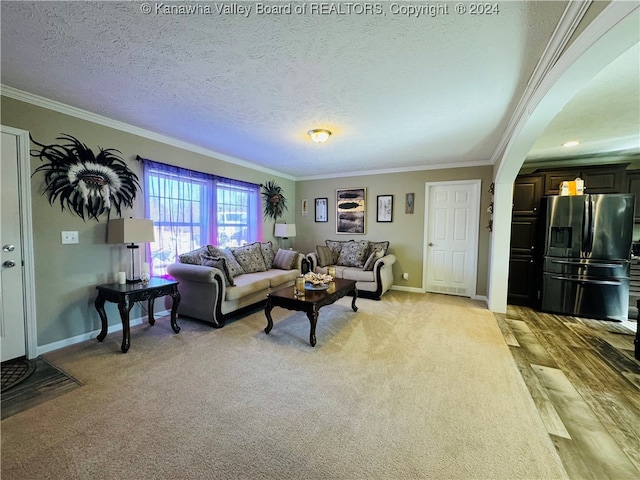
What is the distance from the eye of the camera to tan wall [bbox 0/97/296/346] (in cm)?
252

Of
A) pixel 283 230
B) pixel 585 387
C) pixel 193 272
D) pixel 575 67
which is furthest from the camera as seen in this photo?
pixel 283 230

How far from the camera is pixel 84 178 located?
2.80 meters

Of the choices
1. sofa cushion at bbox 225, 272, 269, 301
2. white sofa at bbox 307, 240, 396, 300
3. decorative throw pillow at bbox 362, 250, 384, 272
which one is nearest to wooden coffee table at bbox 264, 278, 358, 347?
sofa cushion at bbox 225, 272, 269, 301

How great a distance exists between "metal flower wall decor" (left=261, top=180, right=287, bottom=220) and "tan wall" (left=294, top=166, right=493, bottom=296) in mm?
930

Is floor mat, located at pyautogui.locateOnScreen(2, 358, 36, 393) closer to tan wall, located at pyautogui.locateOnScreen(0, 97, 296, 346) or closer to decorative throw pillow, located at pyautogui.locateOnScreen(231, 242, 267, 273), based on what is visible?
tan wall, located at pyautogui.locateOnScreen(0, 97, 296, 346)

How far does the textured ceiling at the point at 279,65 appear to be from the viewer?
150cm

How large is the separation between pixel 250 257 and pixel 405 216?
3.03m

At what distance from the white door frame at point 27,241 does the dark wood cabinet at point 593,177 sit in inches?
253

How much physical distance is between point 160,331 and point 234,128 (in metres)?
2.53

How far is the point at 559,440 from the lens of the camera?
1.59 meters

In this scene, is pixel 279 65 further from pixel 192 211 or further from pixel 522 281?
pixel 522 281

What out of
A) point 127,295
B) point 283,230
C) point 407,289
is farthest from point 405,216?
point 127,295

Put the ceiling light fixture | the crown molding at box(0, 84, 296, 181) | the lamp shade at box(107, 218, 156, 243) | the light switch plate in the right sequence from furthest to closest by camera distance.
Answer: the ceiling light fixture, the lamp shade at box(107, 218, 156, 243), the light switch plate, the crown molding at box(0, 84, 296, 181)

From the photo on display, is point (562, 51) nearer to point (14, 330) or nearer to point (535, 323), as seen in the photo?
point (535, 323)
